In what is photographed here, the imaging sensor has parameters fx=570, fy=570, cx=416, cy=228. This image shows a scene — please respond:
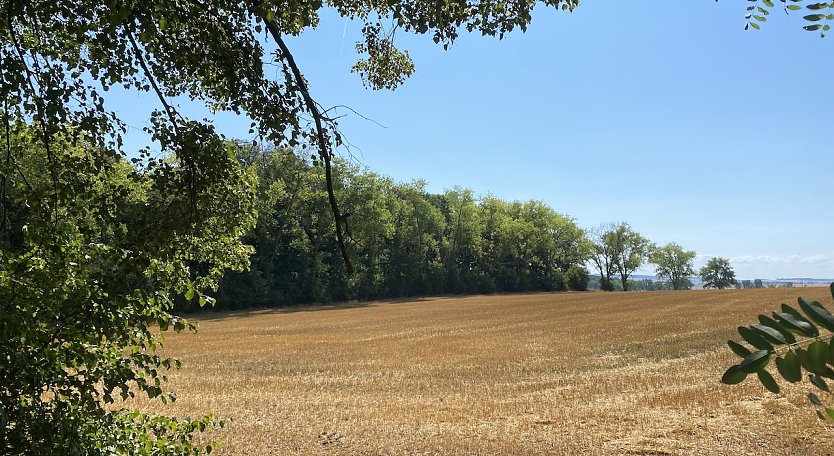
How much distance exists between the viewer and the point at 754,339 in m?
0.95

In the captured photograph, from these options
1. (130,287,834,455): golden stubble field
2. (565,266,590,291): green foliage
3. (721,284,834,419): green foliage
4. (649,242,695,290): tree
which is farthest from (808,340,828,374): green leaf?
(649,242,695,290): tree

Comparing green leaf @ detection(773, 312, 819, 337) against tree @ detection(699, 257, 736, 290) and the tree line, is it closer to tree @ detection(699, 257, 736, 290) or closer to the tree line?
the tree line

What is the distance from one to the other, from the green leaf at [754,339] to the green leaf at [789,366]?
31 mm

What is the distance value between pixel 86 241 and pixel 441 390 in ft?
31.7

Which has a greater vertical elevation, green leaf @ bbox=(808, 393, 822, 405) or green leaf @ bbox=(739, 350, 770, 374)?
green leaf @ bbox=(739, 350, 770, 374)

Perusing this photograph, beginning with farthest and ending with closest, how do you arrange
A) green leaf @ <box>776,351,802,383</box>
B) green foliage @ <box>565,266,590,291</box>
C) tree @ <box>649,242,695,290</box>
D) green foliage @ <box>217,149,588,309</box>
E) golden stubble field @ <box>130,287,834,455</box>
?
tree @ <box>649,242,695,290</box> < green foliage @ <box>565,266,590,291</box> < green foliage @ <box>217,149,588,309</box> < golden stubble field @ <box>130,287,834,455</box> < green leaf @ <box>776,351,802,383</box>

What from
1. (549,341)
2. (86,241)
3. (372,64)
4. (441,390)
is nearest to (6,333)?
(86,241)

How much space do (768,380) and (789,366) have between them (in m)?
0.11

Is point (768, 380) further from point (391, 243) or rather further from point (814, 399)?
point (391, 243)

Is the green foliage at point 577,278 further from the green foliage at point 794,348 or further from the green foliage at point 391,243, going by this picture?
the green foliage at point 794,348

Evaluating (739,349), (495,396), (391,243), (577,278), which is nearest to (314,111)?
(739,349)

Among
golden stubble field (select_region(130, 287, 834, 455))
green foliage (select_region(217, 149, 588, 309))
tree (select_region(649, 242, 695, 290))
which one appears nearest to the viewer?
golden stubble field (select_region(130, 287, 834, 455))

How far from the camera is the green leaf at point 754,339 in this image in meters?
0.93

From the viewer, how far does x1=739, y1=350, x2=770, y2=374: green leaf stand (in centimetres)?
90
